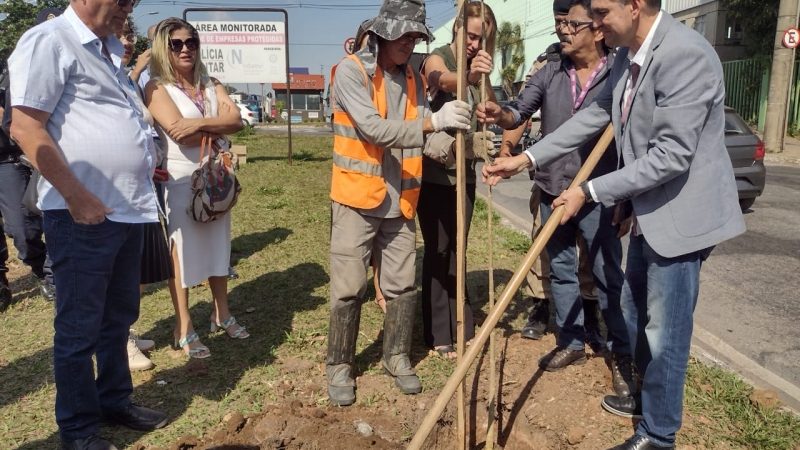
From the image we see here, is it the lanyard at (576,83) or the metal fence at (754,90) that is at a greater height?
the metal fence at (754,90)

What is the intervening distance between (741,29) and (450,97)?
885 inches

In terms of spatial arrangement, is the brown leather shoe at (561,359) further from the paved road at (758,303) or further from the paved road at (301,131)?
the paved road at (301,131)

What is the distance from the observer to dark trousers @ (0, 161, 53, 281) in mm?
5168

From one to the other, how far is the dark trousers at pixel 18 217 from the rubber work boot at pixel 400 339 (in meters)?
3.27

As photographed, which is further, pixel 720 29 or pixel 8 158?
pixel 720 29

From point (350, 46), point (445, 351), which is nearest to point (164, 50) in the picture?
point (445, 351)

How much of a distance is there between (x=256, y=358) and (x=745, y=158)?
728 centimetres

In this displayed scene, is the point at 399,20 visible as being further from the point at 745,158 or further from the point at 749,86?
the point at 749,86

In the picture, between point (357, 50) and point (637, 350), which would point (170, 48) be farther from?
point (637, 350)

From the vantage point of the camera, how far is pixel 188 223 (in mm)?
3971

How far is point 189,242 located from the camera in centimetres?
400

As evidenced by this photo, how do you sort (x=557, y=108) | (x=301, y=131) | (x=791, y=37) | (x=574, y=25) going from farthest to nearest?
(x=301, y=131)
(x=791, y=37)
(x=557, y=108)
(x=574, y=25)

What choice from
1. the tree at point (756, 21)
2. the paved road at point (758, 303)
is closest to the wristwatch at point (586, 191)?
the paved road at point (758, 303)

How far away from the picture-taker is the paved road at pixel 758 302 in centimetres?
393
